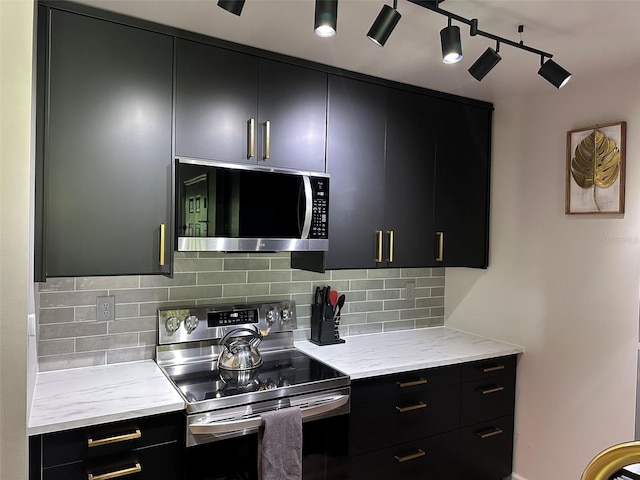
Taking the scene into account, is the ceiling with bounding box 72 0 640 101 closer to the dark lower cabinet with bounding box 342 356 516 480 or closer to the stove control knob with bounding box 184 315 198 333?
the stove control knob with bounding box 184 315 198 333

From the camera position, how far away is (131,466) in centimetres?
176

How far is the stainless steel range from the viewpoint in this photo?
1.89 metres

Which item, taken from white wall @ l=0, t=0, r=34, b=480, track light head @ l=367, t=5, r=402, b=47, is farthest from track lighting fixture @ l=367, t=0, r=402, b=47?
white wall @ l=0, t=0, r=34, b=480

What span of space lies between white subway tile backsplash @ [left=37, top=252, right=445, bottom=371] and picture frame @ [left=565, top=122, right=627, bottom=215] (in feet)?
3.56

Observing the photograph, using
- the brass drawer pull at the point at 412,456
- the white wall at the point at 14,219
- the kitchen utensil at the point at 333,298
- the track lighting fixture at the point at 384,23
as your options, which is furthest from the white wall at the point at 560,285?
the white wall at the point at 14,219

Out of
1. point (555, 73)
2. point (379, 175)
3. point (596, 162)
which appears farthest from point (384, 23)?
point (596, 162)

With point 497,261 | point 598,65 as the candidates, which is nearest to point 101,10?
point 598,65

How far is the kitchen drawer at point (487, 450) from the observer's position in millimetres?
2637

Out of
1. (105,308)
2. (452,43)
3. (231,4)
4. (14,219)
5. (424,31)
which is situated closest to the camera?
(231,4)

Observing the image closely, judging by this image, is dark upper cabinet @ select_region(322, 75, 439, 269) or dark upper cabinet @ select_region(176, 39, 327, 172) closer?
dark upper cabinet @ select_region(176, 39, 327, 172)

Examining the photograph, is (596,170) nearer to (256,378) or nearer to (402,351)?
(402,351)

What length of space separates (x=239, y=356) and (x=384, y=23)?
1.56 metres

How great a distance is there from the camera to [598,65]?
2309 millimetres

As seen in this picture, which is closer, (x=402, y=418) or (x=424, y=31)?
(x=424, y=31)
